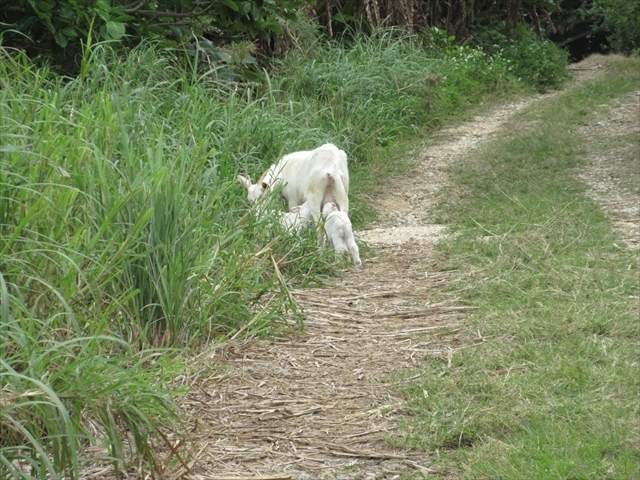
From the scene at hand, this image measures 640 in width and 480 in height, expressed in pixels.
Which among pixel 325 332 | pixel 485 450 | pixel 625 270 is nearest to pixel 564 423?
pixel 485 450

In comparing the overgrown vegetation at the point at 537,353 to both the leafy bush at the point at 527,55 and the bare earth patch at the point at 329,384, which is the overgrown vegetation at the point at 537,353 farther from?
the leafy bush at the point at 527,55

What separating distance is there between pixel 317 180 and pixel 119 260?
3674 mm

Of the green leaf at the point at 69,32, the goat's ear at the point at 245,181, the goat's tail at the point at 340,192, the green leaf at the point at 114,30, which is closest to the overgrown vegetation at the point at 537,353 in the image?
the goat's tail at the point at 340,192

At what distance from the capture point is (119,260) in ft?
14.2

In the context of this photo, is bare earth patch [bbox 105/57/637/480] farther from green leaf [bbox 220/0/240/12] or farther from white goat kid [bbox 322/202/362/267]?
green leaf [bbox 220/0/240/12]

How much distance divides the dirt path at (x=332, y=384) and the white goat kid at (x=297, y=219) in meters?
0.55

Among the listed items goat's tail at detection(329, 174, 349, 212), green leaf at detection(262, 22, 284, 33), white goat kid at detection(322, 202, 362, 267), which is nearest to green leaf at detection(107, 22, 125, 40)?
green leaf at detection(262, 22, 284, 33)

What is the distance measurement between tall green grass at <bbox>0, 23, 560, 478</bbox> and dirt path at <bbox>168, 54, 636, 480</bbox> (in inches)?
8.6

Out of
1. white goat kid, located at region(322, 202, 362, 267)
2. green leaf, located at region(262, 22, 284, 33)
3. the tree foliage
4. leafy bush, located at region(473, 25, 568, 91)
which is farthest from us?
leafy bush, located at region(473, 25, 568, 91)

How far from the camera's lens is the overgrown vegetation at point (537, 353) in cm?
391

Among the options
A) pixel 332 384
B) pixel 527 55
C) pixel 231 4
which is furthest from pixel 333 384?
pixel 527 55

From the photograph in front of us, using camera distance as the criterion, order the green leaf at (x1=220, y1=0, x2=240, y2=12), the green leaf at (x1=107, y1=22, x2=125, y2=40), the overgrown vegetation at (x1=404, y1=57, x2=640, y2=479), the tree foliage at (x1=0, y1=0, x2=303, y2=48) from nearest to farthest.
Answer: the overgrown vegetation at (x1=404, y1=57, x2=640, y2=479)
the green leaf at (x1=107, y1=22, x2=125, y2=40)
the tree foliage at (x1=0, y1=0, x2=303, y2=48)
the green leaf at (x1=220, y1=0, x2=240, y2=12)

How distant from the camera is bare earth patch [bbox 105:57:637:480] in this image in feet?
13.1

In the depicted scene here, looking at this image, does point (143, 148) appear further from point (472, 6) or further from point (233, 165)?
point (472, 6)
